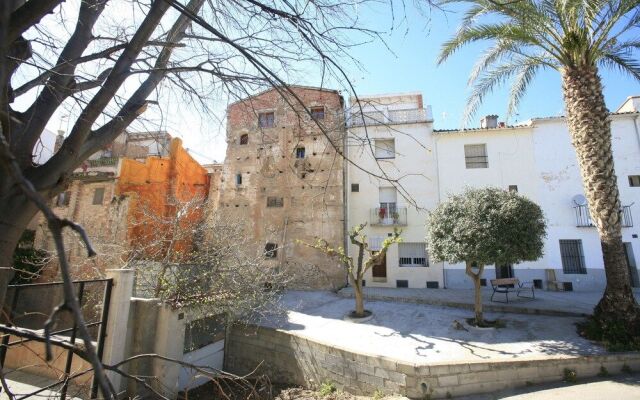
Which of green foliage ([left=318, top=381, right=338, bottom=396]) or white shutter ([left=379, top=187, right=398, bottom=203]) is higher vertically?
white shutter ([left=379, top=187, right=398, bottom=203])

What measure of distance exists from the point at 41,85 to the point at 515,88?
1187 cm

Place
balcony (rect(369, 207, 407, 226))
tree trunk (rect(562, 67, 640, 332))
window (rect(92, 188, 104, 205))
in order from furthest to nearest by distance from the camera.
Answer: balcony (rect(369, 207, 407, 226)), window (rect(92, 188, 104, 205)), tree trunk (rect(562, 67, 640, 332))

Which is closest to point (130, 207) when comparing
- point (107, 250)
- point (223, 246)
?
point (107, 250)

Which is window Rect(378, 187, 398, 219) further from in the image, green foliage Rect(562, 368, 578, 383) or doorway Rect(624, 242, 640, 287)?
green foliage Rect(562, 368, 578, 383)

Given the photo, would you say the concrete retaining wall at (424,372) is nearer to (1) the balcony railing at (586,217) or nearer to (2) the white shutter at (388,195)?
(2) the white shutter at (388,195)

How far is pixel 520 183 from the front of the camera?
17.8 metres

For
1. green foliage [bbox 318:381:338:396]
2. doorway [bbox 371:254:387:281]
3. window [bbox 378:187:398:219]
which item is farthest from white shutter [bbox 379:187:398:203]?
green foliage [bbox 318:381:338:396]

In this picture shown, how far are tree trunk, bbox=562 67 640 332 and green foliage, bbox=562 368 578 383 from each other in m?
1.98

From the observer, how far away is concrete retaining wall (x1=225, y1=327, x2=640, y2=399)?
7090mm

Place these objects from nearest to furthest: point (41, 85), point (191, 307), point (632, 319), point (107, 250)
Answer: point (41, 85) < point (632, 319) < point (191, 307) < point (107, 250)

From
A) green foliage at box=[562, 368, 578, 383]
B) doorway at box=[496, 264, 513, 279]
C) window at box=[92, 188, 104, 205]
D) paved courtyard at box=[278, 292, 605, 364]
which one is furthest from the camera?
window at box=[92, 188, 104, 205]

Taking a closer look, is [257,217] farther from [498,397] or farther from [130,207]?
[498,397]

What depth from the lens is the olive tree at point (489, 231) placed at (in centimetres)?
955

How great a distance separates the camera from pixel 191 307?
938cm
